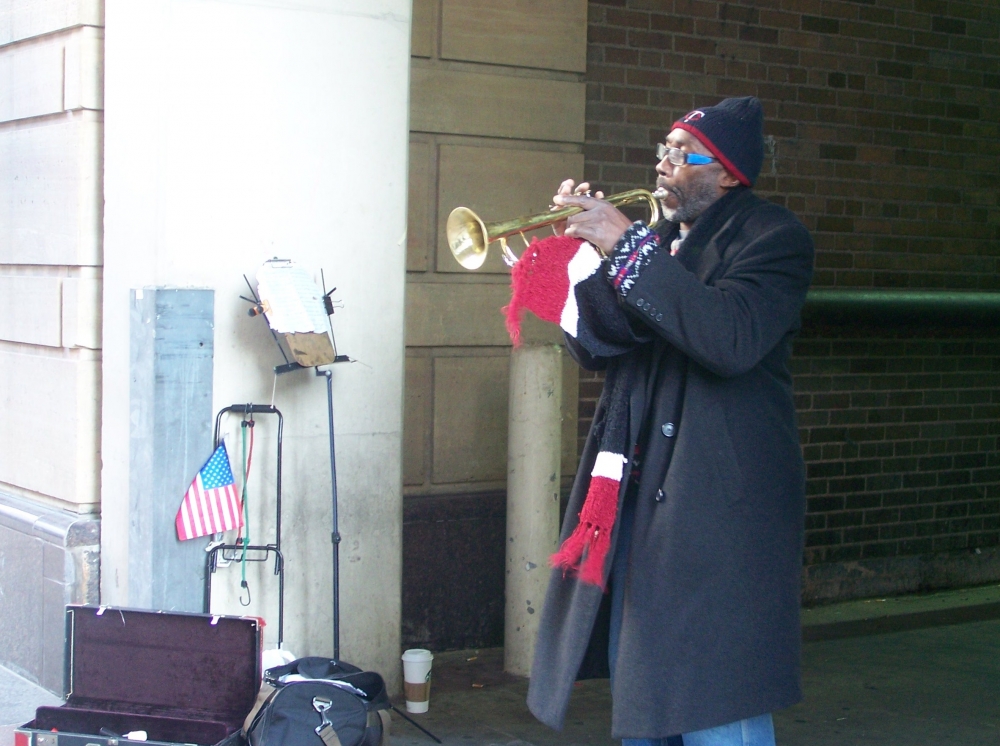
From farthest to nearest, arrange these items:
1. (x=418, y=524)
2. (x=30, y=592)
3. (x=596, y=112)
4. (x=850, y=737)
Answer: (x=596, y=112) < (x=418, y=524) < (x=30, y=592) < (x=850, y=737)

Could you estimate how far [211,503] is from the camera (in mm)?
4430

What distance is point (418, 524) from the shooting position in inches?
219

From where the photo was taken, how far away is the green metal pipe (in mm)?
6359

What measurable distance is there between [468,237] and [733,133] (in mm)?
721

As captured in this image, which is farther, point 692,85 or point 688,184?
point 692,85

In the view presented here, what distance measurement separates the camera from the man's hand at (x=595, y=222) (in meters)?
2.75

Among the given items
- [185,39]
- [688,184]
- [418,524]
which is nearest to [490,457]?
[418,524]

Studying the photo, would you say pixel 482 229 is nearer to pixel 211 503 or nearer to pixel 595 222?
pixel 595 222

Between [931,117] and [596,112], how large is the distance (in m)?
2.16

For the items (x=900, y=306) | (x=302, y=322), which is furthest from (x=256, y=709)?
(x=900, y=306)

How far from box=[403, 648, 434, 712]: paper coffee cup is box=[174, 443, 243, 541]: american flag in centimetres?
85

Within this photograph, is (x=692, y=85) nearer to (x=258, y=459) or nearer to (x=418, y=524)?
(x=418, y=524)

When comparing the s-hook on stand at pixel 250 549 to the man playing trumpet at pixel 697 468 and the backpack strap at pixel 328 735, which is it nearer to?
the backpack strap at pixel 328 735

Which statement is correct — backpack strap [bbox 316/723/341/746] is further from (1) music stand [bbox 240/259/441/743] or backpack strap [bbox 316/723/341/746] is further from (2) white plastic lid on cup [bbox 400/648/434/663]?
(2) white plastic lid on cup [bbox 400/648/434/663]
